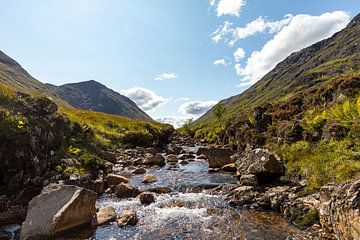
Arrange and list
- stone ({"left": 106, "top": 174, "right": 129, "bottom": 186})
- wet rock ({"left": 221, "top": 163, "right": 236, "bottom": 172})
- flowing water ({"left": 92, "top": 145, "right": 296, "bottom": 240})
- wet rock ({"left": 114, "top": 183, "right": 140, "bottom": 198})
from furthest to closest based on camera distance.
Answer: wet rock ({"left": 221, "top": 163, "right": 236, "bottom": 172}) < stone ({"left": 106, "top": 174, "right": 129, "bottom": 186}) < wet rock ({"left": 114, "top": 183, "right": 140, "bottom": 198}) < flowing water ({"left": 92, "top": 145, "right": 296, "bottom": 240})

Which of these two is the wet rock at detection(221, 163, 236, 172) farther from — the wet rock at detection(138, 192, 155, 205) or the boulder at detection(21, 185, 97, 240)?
the boulder at detection(21, 185, 97, 240)

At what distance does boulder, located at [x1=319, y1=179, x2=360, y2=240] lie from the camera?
8336 mm

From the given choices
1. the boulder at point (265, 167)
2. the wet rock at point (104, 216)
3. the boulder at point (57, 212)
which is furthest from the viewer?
the boulder at point (265, 167)

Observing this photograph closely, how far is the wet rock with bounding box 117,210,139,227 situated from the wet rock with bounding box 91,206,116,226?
0.43 meters

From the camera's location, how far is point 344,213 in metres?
8.96

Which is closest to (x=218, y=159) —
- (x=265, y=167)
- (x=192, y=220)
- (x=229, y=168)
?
(x=229, y=168)

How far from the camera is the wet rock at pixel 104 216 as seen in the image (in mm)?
12798

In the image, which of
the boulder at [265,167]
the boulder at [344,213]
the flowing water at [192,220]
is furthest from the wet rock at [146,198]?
the boulder at [344,213]

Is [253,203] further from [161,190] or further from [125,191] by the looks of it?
[125,191]

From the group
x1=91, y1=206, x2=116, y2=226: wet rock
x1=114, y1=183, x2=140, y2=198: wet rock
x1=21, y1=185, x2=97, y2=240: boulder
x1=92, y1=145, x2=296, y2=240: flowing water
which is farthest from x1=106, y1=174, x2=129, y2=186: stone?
x1=21, y1=185, x2=97, y2=240: boulder

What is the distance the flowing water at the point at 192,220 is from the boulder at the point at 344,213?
1826 mm

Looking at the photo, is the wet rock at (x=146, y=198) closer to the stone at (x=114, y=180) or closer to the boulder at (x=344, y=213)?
the stone at (x=114, y=180)

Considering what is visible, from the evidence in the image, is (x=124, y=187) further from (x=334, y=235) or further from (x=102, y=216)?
(x=334, y=235)

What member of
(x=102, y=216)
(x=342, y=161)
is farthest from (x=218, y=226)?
(x=342, y=161)
